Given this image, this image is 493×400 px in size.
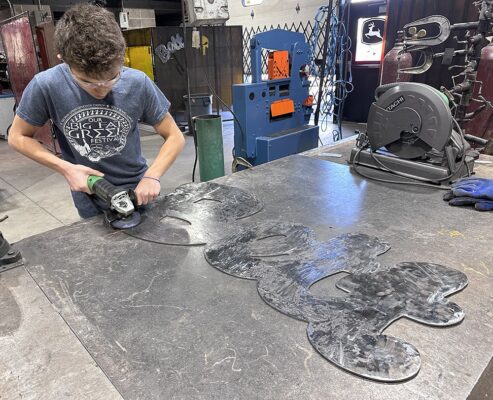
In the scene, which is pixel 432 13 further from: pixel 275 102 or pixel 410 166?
pixel 410 166

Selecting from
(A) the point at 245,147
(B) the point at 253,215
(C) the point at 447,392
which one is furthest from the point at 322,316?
(A) the point at 245,147

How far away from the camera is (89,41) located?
808 millimetres

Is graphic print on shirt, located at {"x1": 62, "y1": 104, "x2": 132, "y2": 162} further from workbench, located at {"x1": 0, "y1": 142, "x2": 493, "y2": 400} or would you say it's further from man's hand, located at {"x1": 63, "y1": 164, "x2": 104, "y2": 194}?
workbench, located at {"x1": 0, "y1": 142, "x2": 493, "y2": 400}

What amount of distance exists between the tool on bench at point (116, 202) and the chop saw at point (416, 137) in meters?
0.95

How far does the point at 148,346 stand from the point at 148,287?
17 centimetres

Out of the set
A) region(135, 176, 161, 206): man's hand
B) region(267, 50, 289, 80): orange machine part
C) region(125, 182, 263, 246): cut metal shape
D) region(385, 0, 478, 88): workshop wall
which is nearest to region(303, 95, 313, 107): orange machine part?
region(267, 50, 289, 80): orange machine part

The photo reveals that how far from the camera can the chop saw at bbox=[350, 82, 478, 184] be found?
4.08 ft

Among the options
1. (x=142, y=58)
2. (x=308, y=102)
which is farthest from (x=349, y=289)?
(x=142, y=58)

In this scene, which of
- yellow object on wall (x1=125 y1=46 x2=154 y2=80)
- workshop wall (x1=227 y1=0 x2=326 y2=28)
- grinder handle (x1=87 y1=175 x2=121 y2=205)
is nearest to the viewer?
grinder handle (x1=87 y1=175 x2=121 y2=205)

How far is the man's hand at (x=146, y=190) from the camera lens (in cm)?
102

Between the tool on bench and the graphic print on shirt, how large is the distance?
0.15 metres

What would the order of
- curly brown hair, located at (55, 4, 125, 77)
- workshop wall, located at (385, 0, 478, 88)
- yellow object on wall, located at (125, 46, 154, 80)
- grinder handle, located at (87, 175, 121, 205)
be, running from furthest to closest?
yellow object on wall, located at (125, 46, 154, 80)
workshop wall, located at (385, 0, 478, 88)
grinder handle, located at (87, 175, 121, 205)
curly brown hair, located at (55, 4, 125, 77)

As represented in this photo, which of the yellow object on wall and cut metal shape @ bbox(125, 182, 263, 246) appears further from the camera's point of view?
the yellow object on wall

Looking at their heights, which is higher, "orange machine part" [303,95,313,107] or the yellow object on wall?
the yellow object on wall
